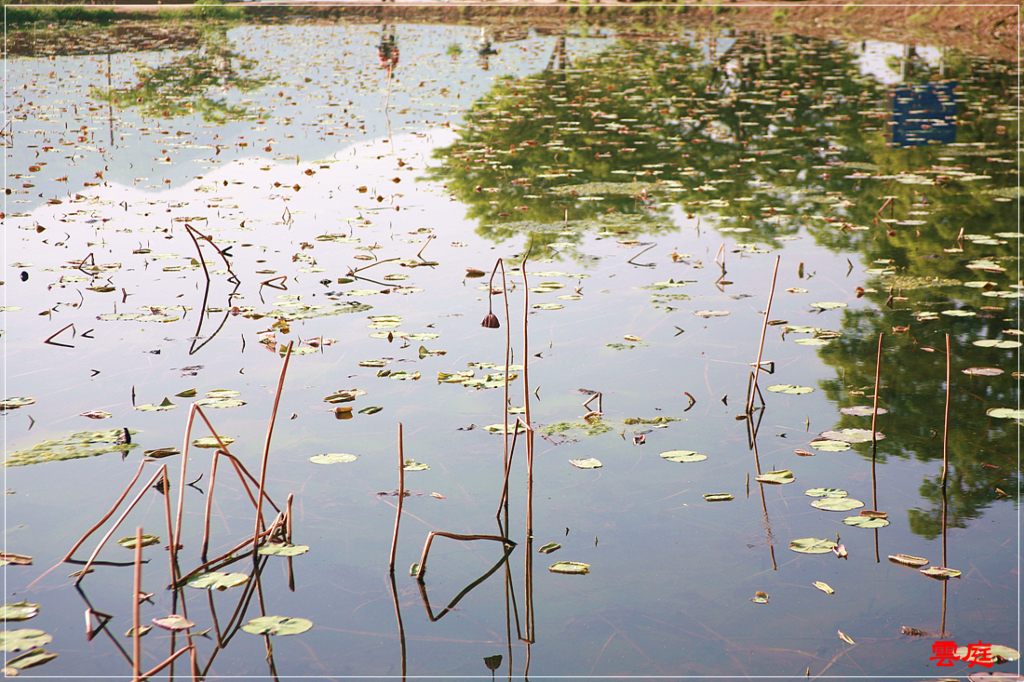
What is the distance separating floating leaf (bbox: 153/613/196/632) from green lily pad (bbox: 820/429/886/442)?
260 cm

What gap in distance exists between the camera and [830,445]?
347 cm

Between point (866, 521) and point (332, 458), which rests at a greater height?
point (332, 458)

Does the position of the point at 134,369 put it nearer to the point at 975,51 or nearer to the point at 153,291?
the point at 153,291

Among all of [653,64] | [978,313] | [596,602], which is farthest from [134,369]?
[653,64]

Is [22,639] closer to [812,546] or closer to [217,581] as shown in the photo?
[217,581]

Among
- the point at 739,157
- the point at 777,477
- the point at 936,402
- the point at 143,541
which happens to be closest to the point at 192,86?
the point at 739,157

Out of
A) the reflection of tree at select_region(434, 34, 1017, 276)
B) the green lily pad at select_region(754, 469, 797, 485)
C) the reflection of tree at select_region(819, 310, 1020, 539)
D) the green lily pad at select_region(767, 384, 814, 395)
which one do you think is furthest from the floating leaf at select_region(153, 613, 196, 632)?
the reflection of tree at select_region(434, 34, 1017, 276)

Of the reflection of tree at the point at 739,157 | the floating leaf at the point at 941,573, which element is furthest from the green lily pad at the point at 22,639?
the reflection of tree at the point at 739,157

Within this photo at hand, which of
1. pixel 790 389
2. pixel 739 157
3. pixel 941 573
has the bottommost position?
pixel 941 573

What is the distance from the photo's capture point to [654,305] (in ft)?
17.0

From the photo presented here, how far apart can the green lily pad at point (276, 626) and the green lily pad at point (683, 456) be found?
1597mm

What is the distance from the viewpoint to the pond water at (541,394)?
8.30 feet

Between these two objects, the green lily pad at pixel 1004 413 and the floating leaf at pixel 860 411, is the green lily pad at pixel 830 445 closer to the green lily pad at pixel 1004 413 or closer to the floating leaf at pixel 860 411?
the floating leaf at pixel 860 411

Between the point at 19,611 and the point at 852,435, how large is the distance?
318 centimetres
